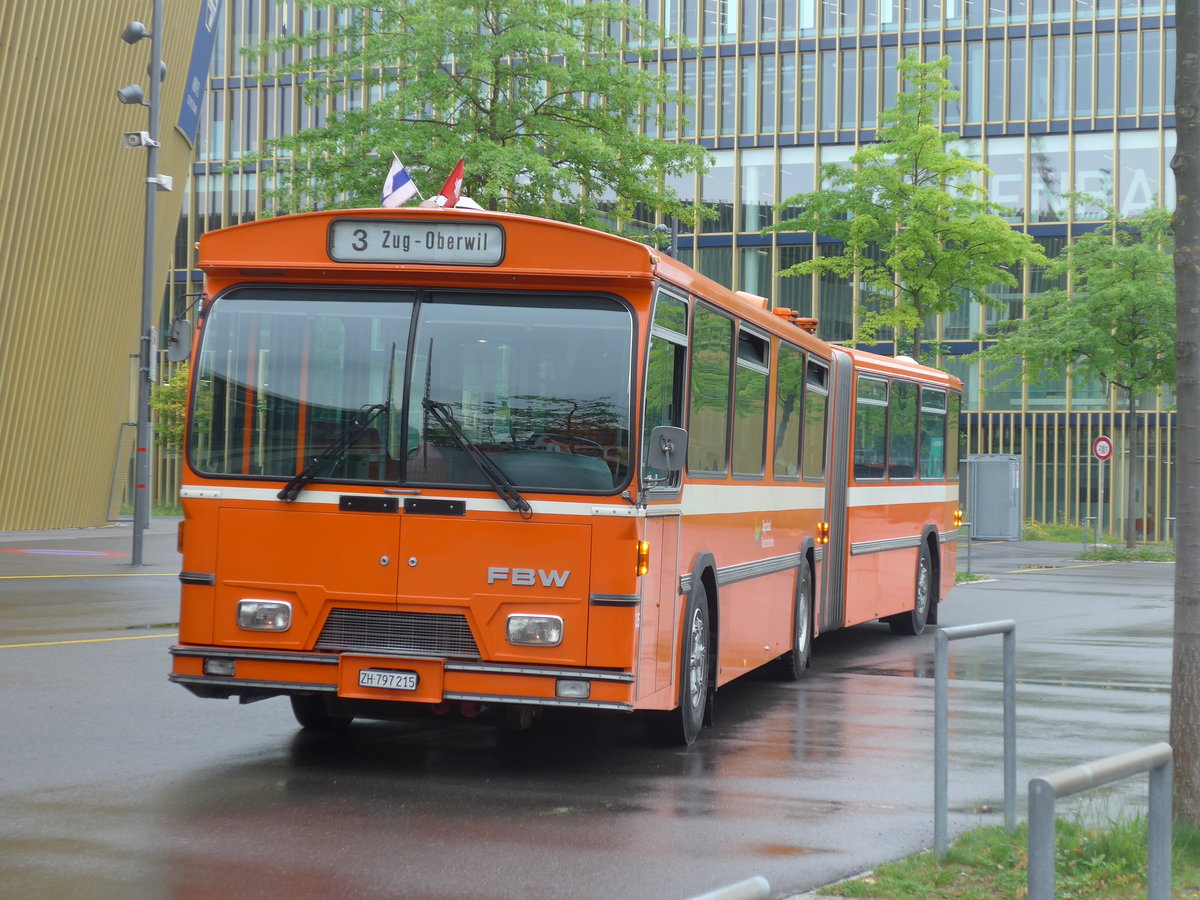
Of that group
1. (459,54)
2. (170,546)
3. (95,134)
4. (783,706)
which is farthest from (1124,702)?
(95,134)

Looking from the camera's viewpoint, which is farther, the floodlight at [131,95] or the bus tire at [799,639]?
the floodlight at [131,95]

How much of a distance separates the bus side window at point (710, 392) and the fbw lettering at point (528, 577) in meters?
1.56

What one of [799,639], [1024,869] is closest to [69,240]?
[799,639]

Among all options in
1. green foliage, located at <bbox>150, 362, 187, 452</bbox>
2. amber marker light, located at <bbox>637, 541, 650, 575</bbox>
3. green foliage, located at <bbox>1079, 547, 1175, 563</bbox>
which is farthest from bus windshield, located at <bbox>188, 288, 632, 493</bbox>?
green foliage, located at <bbox>150, 362, 187, 452</bbox>

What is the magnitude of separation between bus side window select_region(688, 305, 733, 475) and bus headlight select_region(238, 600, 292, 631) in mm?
2527

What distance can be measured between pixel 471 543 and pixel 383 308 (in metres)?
1.35

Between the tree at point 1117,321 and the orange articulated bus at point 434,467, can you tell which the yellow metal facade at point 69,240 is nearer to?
the tree at point 1117,321

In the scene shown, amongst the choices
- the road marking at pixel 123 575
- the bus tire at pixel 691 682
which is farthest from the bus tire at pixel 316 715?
the road marking at pixel 123 575

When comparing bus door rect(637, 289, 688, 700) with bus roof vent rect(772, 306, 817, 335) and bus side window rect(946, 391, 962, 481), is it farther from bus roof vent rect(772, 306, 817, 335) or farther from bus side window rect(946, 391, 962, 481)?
bus side window rect(946, 391, 962, 481)

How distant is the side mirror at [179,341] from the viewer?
12.1 meters

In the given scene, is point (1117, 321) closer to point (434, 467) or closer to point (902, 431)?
point (902, 431)

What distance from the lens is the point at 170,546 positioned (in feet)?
109

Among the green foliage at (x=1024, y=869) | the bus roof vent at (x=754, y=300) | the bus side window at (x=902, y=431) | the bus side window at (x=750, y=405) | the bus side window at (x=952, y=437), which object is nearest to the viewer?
the green foliage at (x=1024, y=869)

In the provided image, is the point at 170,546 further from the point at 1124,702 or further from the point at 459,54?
the point at 1124,702
